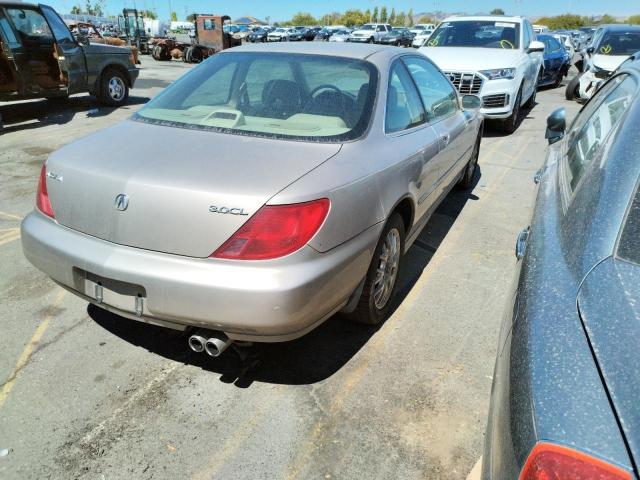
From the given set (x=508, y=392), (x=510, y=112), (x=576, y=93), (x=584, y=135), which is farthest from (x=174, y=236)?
(x=576, y=93)

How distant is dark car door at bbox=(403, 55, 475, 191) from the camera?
3793 mm

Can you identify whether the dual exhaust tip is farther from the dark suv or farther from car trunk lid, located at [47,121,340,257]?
the dark suv

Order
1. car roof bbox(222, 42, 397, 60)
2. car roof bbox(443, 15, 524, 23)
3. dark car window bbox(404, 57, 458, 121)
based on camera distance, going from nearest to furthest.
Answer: car roof bbox(222, 42, 397, 60) → dark car window bbox(404, 57, 458, 121) → car roof bbox(443, 15, 524, 23)

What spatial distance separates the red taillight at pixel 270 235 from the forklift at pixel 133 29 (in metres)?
32.9

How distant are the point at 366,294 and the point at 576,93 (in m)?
12.0

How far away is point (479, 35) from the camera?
918 cm

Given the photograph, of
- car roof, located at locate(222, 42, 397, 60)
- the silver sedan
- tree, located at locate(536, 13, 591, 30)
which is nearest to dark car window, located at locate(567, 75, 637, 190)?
the silver sedan

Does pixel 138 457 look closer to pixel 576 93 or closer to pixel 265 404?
pixel 265 404

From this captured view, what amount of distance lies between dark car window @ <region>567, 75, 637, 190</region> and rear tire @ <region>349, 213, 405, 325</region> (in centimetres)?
102

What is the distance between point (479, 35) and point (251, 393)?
28.7 feet

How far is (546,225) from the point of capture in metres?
1.90

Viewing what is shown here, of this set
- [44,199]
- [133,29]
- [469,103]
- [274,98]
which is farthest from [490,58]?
[133,29]

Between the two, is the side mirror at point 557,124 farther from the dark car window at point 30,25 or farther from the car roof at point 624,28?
the car roof at point 624,28

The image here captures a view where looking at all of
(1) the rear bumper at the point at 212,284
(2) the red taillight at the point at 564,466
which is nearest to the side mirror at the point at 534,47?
(1) the rear bumper at the point at 212,284
